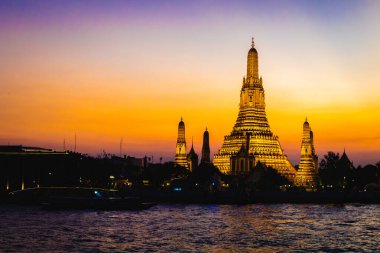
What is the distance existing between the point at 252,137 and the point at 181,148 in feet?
78.1

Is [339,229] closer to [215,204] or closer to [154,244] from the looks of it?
[154,244]

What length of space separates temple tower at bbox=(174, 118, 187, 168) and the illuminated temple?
1431cm

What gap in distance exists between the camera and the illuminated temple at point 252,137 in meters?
152

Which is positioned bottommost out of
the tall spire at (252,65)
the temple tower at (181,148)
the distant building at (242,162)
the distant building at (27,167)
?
the distant building at (27,167)

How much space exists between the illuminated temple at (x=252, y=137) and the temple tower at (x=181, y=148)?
46.9ft

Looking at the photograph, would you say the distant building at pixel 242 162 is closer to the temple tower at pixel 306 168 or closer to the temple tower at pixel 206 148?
the temple tower at pixel 306 168

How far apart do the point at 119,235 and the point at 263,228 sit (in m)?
14.6

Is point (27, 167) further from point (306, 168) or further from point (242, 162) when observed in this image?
point (306, 168)

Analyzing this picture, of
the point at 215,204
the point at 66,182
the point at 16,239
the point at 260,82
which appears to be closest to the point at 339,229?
the point at 16,239

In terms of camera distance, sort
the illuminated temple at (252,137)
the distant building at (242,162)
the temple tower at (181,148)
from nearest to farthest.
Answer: the distant building at (242,162) → the illuminated temple at (252,137) → the temple tower at (181,148)

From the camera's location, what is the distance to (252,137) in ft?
505

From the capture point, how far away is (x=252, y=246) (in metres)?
51.0

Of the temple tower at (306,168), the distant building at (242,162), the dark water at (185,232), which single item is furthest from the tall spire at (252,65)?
the dark water at (185,232)

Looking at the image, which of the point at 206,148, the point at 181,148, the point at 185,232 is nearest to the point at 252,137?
the point at 181,148
